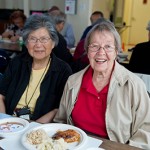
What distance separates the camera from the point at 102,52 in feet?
4.57

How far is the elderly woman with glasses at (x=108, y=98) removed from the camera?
52.6 inches

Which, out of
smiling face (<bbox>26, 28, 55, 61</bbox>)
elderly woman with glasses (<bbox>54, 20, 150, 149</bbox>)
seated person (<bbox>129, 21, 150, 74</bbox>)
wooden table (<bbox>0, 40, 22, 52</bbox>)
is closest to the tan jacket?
elderly woman with glasses (<bbox>54, 20, 150, 149</bbox>)

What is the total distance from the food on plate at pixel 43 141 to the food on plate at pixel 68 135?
49mm

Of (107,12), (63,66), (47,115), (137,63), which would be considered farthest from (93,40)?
(107,12)

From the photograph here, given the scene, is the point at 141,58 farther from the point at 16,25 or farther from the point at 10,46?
the point at 16,25

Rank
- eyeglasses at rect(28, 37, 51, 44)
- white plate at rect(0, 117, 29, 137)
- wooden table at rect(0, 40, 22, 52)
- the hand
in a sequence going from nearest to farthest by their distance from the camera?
white plate at rect(0, 117, 29, 137) < the hand < eyeglasses at rect(28, 37, 51, 44) < wooden table at rect(0, 40, 22, 52)

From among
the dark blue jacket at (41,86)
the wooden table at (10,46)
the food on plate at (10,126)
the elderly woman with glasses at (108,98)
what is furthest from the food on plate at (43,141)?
the wooden table at (10,46)

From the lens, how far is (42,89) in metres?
1.78

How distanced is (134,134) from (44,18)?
1033mm

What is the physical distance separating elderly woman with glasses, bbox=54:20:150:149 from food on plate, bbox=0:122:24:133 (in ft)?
1.08

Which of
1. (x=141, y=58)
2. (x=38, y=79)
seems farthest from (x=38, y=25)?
(x=141, y=58)

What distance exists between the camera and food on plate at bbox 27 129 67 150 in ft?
3.41

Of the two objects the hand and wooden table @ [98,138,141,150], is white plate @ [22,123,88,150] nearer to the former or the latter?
wooden table @ [98,138,141,150]

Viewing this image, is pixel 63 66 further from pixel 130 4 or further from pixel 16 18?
pixel 130 4
